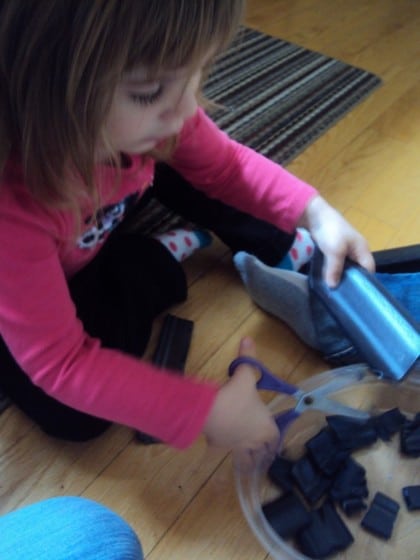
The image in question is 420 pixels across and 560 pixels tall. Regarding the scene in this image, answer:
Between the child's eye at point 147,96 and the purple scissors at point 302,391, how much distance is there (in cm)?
31

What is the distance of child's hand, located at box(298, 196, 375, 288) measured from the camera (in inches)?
27.8

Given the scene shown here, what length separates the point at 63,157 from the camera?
18.6 inches

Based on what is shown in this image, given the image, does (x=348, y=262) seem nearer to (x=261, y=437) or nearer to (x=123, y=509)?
(x=261, y=437)

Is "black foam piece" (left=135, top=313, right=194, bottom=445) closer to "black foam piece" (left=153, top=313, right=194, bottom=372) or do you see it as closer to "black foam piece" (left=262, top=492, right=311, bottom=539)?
"black foam piece" (left=153, top=313, right=194, bottom=372)

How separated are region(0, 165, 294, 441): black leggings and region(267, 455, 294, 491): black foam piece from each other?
0.21m

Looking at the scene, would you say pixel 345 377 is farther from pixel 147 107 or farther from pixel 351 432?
pixel 147 107

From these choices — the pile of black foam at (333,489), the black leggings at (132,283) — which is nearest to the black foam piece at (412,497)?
the pile of black foam at (333,489)

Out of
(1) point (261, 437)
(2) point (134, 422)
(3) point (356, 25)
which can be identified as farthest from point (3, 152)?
(3) point (356, 25)

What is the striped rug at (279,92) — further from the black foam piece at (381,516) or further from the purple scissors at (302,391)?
the black foam piece at (381,516)

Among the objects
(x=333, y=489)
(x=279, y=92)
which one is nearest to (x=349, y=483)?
(x=333, y=489)

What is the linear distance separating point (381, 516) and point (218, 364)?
0.28 meters

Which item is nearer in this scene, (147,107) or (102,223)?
(147,107)

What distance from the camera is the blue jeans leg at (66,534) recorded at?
0.44 metres

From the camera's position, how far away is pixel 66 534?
45 centimetres
